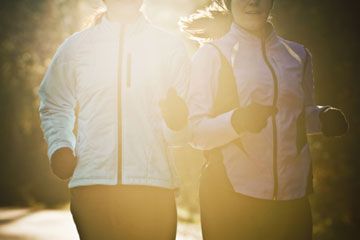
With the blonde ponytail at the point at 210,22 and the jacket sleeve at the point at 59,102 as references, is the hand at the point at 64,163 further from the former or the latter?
the blonde ponytail at the point at 210,22

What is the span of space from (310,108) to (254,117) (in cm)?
68

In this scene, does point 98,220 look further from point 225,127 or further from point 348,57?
point 348,57

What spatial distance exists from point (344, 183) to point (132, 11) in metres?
6.58

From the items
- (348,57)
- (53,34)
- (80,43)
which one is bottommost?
(53,34)

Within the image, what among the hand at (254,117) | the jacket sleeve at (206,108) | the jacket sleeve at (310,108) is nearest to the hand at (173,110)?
the jacket sleeve at (206,108)

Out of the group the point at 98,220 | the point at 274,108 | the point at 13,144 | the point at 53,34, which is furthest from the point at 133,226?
the point at 13,144

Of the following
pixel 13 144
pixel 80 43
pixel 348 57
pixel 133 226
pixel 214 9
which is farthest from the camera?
pixel 13 144

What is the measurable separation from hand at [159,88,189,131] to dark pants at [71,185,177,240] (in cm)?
35

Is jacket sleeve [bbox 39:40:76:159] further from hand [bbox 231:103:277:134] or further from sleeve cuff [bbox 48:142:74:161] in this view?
hand [bbox 231:103:277:134]

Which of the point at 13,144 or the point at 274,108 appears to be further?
the point at 13,144

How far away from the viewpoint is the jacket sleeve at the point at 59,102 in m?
4.33

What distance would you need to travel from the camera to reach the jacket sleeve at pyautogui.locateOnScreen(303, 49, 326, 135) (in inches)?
186

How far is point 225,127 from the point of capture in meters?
4.34

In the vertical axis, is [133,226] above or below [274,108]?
below
